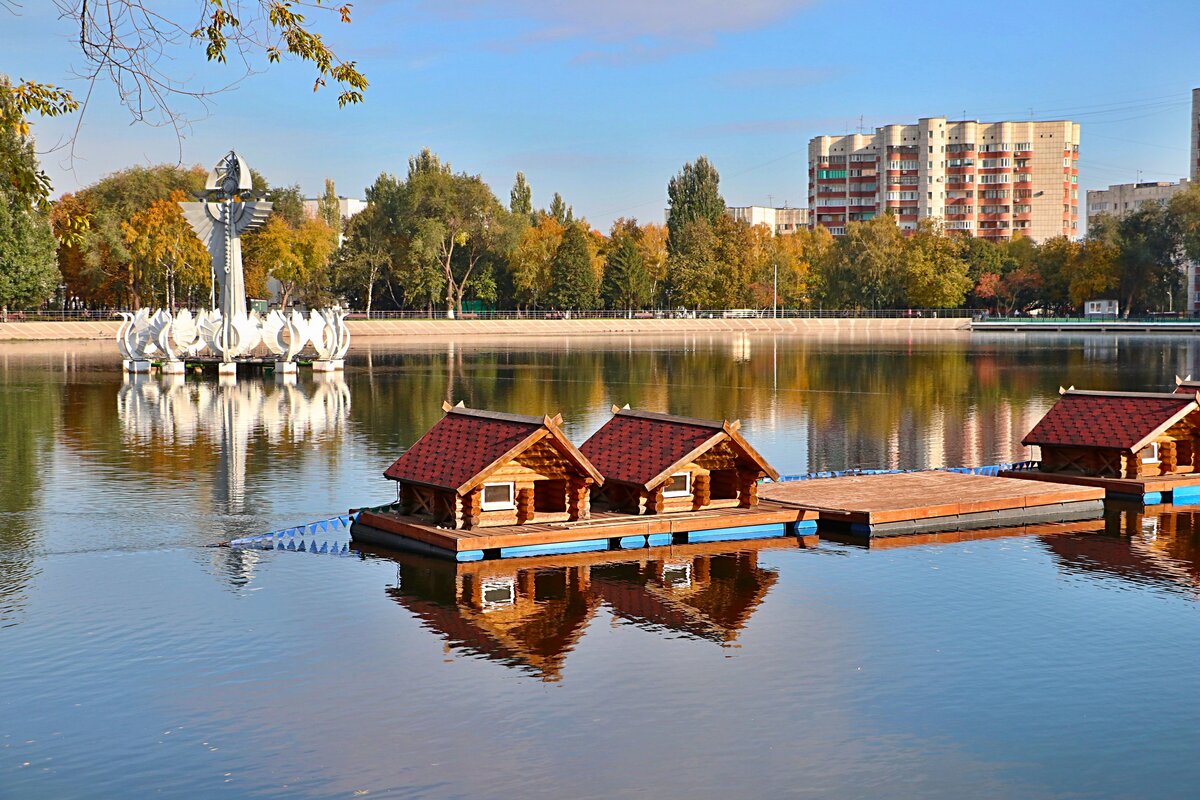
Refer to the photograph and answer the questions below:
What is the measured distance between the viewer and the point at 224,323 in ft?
217

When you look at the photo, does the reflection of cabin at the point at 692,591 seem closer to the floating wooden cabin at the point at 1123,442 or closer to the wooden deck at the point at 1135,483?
the wooden deck at the point at 1135,483

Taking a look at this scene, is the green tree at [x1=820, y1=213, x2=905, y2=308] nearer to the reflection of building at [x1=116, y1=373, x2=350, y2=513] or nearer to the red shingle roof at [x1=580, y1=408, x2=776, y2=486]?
the reflection of building at [x1=116, y1=373, x2=350, y2=513]

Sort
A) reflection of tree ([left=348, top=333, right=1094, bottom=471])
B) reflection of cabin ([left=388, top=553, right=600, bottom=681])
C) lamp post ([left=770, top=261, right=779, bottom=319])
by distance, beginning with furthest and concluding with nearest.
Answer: lamp post ([left=770, top=261, right=779, bottom=319])
reflection of tree ([left=348, top=333, right=1094, bottom=471])
reflection of cabin ([left=388, top=553, right=600, bottom=681])

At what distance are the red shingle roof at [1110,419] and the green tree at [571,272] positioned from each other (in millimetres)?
109464

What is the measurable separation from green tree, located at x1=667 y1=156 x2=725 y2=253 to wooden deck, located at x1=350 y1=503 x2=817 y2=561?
13755cm

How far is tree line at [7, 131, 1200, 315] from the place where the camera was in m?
112

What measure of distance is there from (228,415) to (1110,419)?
28128mm

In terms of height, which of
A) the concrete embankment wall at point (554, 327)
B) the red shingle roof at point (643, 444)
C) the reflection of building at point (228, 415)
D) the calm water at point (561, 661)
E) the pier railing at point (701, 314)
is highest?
the pier railing at point (701, 314)

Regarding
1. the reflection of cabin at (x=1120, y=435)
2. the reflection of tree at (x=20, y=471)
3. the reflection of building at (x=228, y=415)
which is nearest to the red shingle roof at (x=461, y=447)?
the reflection of building at (x=228, y=415)

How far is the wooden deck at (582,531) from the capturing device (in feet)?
68.6

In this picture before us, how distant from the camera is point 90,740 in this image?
43.8 feet

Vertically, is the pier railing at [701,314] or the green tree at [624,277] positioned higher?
the green tree at [624,277]

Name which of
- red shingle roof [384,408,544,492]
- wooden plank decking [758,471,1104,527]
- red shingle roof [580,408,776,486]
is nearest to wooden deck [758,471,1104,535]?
wooden plank decking [758,471,1104,527]

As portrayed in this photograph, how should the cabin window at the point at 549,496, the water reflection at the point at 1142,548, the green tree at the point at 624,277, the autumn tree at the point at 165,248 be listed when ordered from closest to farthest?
the water reflection at the point at 1142,548
the cabin window at the point at 549,496
the autumn tree at the point at 165,248
the green tree at the point at 624,277
